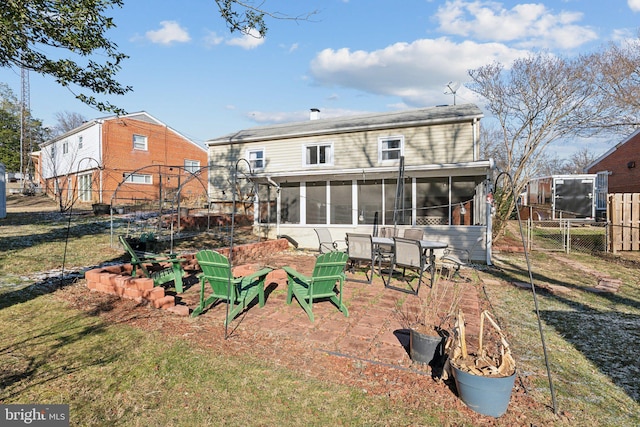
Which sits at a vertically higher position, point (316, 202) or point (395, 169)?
point (395, 169)

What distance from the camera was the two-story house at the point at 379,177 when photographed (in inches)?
404

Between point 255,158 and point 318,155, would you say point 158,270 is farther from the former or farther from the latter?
point 255,158

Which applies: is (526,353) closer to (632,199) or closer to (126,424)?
(126,424)

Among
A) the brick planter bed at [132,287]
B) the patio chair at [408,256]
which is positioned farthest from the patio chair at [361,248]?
the brick planter bed at [132,287]

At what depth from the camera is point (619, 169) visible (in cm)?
2012

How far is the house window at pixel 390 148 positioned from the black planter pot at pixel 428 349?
10.4 m

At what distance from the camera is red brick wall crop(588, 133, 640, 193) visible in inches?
723

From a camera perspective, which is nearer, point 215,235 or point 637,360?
point 637,360

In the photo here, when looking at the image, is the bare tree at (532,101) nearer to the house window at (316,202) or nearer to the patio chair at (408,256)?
the house window at (316,202)

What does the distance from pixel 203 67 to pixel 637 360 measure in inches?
489

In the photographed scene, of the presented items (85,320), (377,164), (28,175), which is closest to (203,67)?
(377,164)

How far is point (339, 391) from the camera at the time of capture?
9.87ft

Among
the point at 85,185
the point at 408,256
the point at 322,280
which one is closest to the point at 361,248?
the point at 408,256

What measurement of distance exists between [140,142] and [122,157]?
6.05 ft
